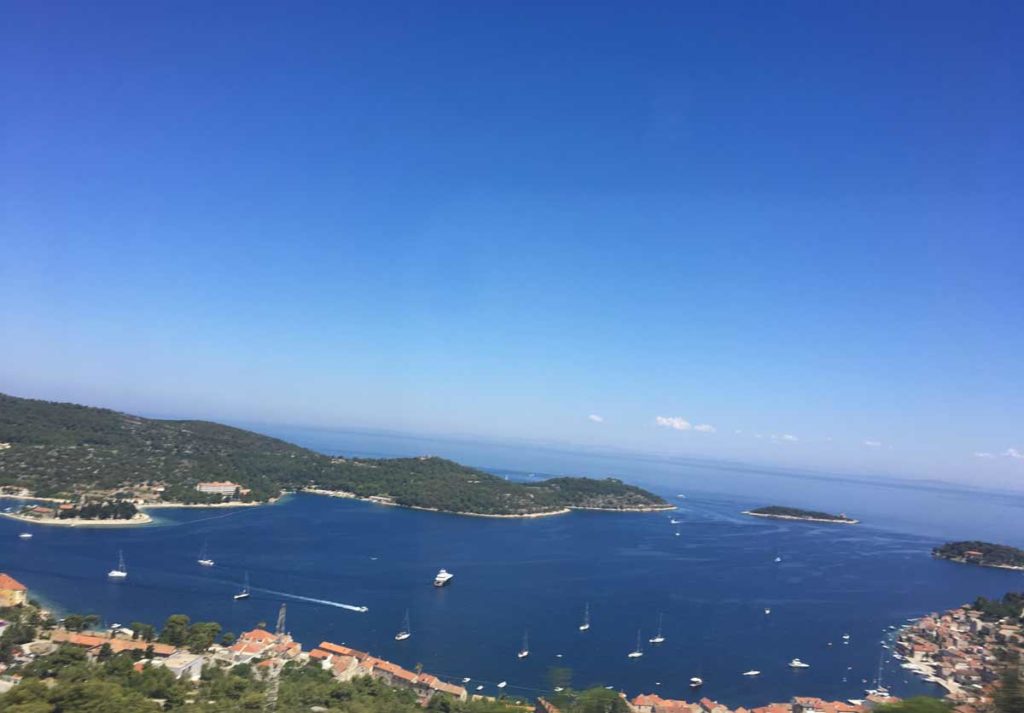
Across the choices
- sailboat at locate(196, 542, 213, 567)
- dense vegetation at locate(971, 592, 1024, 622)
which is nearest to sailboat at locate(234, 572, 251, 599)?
sailboat at locate(196, 542, 213, 567)

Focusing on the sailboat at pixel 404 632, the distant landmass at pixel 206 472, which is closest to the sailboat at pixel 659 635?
the sailboat at pixel 404 632

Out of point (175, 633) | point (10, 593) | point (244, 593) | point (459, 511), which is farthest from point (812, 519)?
point (10, 593)

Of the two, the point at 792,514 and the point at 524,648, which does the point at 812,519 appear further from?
the point at 524,648

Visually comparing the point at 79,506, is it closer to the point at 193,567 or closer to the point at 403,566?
the point at 193,567

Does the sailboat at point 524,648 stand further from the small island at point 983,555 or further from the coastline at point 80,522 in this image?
the small island at point 983,555

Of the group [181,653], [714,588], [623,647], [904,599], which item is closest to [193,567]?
[181,653]
